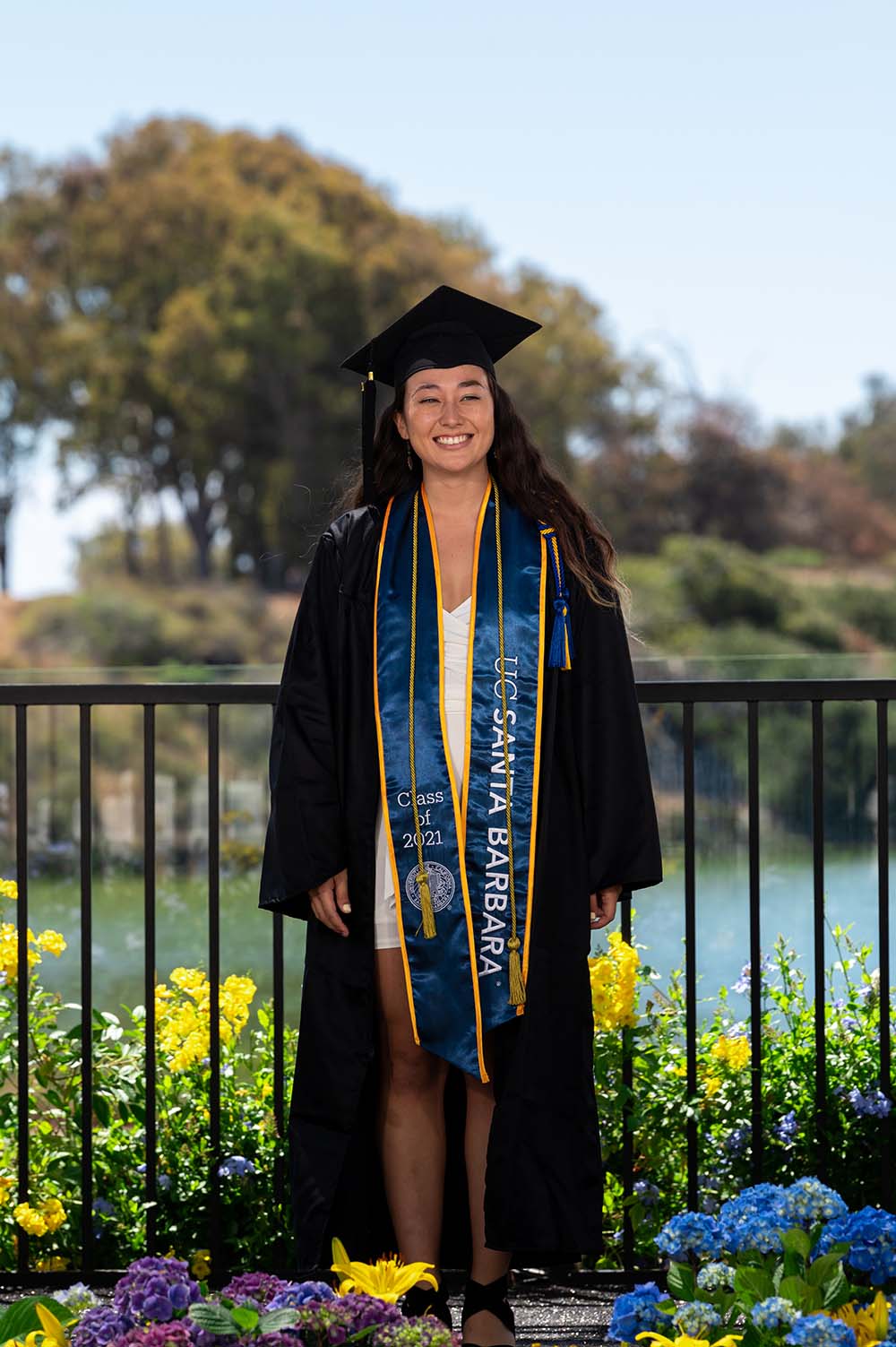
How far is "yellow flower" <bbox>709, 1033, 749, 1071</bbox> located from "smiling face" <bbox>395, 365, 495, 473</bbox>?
1.36m

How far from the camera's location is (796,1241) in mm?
1777

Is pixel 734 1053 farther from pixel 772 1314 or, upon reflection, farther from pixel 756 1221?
pixel 772 1314

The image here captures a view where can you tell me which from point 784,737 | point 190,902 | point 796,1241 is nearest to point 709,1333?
point 796,1241

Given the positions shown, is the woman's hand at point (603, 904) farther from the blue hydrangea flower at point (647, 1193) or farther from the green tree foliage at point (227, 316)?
the green tree foliage at point (227, 316)

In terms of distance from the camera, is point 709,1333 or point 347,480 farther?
point 347,480

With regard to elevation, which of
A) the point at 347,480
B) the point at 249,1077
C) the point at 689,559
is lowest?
the point at 249,1077

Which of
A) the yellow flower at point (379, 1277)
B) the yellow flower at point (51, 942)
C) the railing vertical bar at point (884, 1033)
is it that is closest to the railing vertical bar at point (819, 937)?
the railing vertical bar at point (884, 1033)

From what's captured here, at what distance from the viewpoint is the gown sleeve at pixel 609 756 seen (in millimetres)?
2381

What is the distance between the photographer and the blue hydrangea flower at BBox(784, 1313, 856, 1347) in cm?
156

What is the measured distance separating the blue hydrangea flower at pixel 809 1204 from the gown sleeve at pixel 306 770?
33.9 inches

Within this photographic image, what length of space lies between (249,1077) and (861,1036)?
4.60 ft

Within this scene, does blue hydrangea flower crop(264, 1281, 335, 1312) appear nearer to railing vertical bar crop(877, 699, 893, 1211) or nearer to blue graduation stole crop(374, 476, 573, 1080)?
blue graduation stole crop(374, 476, 573, 1080)

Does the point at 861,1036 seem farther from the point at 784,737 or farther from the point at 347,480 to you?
the point at 784,737

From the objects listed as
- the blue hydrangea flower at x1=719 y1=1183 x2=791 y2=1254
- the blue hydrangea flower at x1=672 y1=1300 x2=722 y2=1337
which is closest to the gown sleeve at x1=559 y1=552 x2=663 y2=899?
the blue hydrangea flower at x1=719 y1=1183 x2=791 y2=1254
